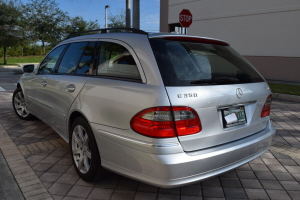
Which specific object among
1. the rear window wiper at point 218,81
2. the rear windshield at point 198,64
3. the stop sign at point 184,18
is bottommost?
the rear window wiper at point 218,81

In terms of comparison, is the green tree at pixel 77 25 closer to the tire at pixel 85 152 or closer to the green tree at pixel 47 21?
the green tree at pixel 47 21

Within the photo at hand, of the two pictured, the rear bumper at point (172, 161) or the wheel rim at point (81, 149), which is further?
the wheel rim at point (81, 149)

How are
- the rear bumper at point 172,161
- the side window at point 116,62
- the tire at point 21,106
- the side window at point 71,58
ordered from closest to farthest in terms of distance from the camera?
the rear bumper at point 172,161, the side window at point 116,62, the side window at point 71,58, the tire at point 21,106

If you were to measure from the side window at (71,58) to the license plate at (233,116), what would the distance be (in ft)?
6.21

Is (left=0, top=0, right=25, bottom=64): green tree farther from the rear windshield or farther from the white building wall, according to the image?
the rear windshield

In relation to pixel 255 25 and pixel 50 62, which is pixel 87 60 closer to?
pixel 50 62

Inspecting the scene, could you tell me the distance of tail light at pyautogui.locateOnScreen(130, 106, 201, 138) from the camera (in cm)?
230

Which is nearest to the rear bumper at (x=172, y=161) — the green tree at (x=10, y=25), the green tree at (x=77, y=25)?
the green tree at (x=10, y=25)

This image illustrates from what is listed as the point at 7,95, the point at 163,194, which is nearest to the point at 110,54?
the point at 163,194

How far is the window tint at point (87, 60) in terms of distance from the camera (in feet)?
10.8

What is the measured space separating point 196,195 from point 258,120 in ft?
3.25

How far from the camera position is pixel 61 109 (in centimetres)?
354

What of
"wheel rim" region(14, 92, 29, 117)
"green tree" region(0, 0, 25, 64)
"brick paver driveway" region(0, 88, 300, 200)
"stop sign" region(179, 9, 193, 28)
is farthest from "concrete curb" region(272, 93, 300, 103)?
"green tree" region(0, 0, 25, 64)

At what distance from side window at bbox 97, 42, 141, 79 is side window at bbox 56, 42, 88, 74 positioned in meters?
0.54
